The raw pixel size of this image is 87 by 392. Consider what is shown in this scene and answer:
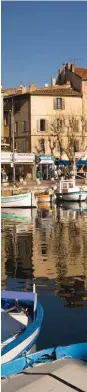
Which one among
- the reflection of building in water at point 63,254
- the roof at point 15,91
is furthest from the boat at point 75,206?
the roof at point 15,91

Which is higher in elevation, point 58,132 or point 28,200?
point 58,132

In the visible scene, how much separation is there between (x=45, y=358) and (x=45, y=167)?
173 feet

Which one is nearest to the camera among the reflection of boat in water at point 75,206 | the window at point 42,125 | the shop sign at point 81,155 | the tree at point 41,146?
the reflection of boat in water at point 75,206

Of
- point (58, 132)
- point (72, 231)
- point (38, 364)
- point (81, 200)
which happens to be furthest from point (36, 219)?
point (38, 364)

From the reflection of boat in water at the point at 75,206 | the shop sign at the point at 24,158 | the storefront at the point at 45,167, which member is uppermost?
the shop sign at the point at 24,158

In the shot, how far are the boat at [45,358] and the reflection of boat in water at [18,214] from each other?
2961cm

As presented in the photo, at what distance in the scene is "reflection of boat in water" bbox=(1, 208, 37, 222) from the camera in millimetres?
39812

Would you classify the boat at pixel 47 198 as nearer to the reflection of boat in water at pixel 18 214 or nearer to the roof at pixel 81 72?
the reflection of boat in water at pixel 18 214

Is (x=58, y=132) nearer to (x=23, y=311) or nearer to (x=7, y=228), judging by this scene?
(x=7, y=228)

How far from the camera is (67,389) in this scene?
6895mm

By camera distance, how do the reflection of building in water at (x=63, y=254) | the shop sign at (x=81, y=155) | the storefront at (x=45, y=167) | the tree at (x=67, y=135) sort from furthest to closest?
the tree at (x=67, y=135), the shop sign at (x=81, y=155), the storefront at (x=45, y=167), the reflection of building in water at (x=63, y=254)

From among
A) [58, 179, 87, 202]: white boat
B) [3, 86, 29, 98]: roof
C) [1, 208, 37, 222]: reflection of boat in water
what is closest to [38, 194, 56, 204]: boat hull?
[58, 179, 87, 202]: white boat

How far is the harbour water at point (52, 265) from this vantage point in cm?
1315

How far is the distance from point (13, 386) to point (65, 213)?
113 feet
